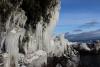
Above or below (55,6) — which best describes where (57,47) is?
below

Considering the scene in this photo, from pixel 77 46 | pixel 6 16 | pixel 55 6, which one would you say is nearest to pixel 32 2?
pixel 55 6

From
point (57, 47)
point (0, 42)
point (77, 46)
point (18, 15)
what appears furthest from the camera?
point (77, 46)

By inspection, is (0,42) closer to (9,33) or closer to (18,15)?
(9,33)

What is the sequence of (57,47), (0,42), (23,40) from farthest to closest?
(57,47)
(23,40)
(0,42)

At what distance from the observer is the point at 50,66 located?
27.1 meters

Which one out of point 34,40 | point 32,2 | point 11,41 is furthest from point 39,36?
point 11,41

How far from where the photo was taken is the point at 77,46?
37.1m

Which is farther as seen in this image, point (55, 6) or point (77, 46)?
point (77, 46)

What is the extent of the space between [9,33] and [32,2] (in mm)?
4630

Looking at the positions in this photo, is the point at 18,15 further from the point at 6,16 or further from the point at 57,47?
the point at 57,47

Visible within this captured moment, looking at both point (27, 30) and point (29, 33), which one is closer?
point (27, 30)

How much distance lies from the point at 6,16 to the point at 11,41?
1429 millimetres

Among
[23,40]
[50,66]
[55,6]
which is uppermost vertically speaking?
[55,6]

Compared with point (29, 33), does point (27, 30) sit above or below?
above
